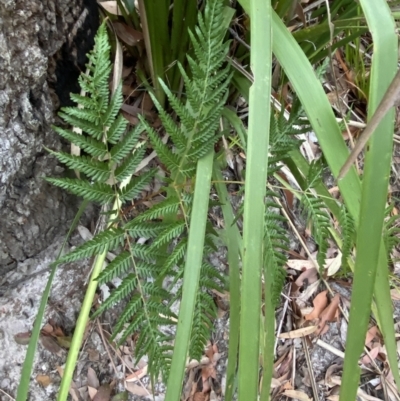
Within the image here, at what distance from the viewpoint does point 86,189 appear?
2.06 feet

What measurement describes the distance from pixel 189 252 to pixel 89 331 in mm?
528

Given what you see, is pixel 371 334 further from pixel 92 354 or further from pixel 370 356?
pixel 92 354

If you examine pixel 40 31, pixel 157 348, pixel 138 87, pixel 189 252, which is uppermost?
pixel 138 87

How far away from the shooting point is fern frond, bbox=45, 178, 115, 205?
0.60m

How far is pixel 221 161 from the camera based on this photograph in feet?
3.02

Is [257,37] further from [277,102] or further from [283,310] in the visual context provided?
[283,310]

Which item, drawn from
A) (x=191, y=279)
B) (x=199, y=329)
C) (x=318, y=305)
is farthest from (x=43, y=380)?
(x=318, y=305)

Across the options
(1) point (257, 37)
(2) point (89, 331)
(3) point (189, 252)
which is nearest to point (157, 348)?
(3) point (189, 252)

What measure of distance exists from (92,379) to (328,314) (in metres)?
0.61

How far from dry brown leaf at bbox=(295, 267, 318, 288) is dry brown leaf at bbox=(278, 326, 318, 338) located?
11cm

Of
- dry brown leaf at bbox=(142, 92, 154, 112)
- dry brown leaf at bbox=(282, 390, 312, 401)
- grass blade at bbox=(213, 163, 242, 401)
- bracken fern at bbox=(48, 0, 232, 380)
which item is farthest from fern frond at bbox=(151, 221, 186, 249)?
dry brown leaf at bbox=(282, 390, 312, 401)

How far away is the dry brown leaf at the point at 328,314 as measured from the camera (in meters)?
1.08

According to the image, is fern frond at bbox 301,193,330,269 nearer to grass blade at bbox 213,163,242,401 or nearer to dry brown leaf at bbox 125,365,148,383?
grass blade at bbox 213,163,242,401

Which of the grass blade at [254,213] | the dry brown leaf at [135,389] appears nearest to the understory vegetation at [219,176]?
the grass blade at [254,213]
